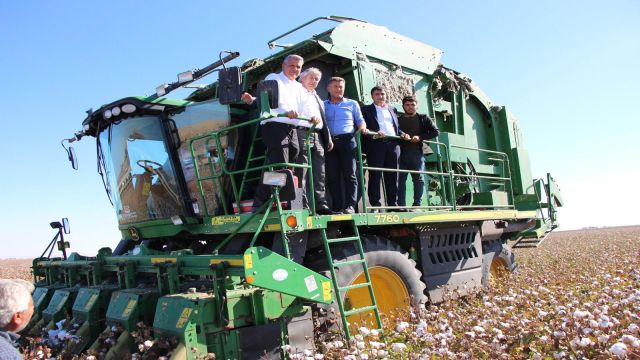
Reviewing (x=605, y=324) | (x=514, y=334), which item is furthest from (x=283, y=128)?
(x=605, y=324)

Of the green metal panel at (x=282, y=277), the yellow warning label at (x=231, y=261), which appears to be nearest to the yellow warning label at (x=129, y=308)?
the yellow warning label at (x=231, y=261)

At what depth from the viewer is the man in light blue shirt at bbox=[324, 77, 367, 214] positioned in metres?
6.29

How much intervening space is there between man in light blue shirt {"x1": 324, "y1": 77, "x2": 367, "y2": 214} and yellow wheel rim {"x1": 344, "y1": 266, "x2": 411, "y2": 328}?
941mm

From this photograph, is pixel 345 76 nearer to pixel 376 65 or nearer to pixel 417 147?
pixel 376 65

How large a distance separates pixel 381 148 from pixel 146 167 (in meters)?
3.08

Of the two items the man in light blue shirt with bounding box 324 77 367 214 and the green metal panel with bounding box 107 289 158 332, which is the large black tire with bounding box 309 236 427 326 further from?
the green metal panel with bounding box 107 289 158 332

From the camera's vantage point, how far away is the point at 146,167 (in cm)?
676

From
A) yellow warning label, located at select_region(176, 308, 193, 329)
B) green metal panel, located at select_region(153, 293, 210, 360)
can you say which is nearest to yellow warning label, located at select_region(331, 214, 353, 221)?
green metal panel, located at select_region(153, 293, 210, 360)

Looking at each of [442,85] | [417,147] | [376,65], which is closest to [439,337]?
[417,147]

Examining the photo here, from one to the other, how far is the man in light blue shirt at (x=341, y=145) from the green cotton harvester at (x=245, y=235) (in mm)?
162

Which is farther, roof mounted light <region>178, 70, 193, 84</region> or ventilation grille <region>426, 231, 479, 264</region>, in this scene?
ventilation grille <region>426, 231, 479, 264</region>

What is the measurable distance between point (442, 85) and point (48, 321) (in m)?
7.30

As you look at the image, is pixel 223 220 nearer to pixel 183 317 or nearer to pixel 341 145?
pixel 183 317

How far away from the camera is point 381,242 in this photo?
6.46 metres
